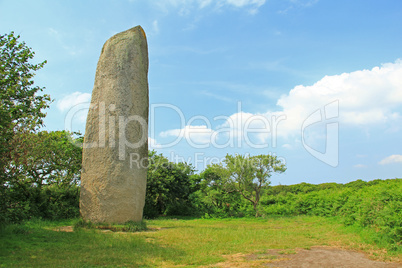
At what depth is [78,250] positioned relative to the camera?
7.64m

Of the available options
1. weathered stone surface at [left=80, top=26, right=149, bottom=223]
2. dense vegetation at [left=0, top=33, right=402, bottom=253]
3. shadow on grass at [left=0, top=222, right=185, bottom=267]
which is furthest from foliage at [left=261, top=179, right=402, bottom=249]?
weathered stone surface at [left=80, top=26, right=149, bottom=223]

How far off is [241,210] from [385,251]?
1650 cm

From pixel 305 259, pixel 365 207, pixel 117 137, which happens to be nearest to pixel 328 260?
pixel 305 259

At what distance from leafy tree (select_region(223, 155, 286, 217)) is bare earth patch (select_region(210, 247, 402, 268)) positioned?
14446 millimetres

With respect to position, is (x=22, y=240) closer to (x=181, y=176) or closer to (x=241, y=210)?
(x=181, y=176)

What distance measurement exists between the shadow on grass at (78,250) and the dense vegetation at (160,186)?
1562 millimetres

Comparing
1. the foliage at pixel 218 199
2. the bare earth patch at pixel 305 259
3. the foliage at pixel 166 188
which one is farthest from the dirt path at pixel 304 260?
the foliage at pixel 218 199

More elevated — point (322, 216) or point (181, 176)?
point (181, 176)

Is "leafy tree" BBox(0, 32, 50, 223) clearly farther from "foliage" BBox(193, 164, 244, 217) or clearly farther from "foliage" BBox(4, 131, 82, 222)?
"foliage" BBox(193, 164, 244, 217)

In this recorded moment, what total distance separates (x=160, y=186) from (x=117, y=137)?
10.5m


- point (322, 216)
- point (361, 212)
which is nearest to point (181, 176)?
point (322, 216)

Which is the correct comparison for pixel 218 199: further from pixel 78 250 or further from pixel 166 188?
pixel 78 250

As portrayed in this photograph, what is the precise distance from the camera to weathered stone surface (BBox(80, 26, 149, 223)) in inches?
437

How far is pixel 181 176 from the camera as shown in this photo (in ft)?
77.4
